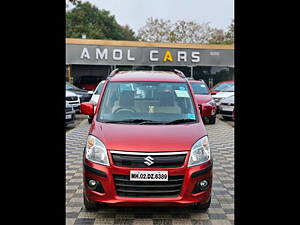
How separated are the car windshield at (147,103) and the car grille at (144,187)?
871 mm

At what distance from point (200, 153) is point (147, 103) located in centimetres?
114

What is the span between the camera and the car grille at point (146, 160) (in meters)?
3.56

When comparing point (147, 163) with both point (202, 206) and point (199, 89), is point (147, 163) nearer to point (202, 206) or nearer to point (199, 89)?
point (202, 206)

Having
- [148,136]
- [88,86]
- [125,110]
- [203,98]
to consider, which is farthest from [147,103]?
[88,86]

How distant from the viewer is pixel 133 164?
3.57m

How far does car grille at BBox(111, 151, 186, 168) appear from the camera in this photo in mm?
3564

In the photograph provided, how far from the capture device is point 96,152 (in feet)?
12.3

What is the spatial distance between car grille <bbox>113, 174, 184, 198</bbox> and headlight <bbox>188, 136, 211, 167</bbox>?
0.79ft

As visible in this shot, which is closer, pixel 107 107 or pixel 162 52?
pixel 107 107

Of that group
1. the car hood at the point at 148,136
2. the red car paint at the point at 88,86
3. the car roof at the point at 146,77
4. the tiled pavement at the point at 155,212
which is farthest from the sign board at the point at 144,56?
the car hood at the point at 148,136
